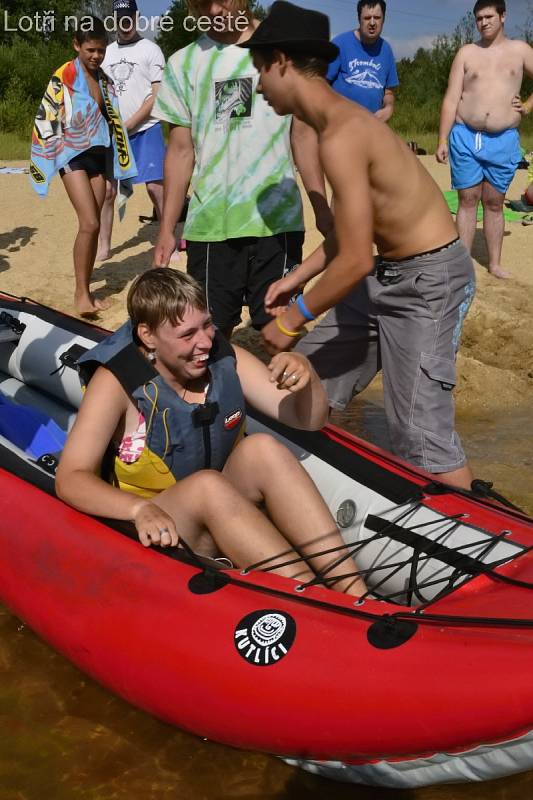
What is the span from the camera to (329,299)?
3146mm

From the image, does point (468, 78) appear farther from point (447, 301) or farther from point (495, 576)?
point (495, 576)

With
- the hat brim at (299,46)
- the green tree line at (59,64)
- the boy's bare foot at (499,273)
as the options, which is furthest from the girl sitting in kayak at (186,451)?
the green tree line at (59,64)

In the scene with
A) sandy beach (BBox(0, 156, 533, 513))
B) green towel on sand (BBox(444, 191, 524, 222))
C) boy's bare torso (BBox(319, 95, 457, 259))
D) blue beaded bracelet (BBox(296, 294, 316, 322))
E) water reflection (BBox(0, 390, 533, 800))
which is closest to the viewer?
water reflection (BBox(0, 390, 533, 800))

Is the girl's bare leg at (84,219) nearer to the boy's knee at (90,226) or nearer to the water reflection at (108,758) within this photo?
the boy's knee at (90,226)

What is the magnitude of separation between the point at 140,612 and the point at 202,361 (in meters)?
0.72

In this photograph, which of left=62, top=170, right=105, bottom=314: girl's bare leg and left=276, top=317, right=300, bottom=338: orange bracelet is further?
left=62, top=170, right=105, bottom=314: girl's bare leg

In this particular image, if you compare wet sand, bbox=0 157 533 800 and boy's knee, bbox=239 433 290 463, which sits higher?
boy's knee, bbox=239 433 290 463

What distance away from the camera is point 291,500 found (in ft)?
9.55

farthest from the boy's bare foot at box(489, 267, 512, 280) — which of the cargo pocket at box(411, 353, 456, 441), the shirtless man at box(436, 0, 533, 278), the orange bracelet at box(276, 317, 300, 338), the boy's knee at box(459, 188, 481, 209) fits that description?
the orange bracelet at box(276, 317, 300, 338)

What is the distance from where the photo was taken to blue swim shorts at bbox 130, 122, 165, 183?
22.1ft

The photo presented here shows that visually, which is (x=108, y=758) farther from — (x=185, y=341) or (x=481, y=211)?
(x=481, y=211)

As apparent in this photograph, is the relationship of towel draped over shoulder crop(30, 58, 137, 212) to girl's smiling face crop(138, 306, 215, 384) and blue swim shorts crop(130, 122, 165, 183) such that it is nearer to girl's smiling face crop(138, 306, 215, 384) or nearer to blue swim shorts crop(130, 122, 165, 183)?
blue swim shorts crop(130, 122, 165, 183)

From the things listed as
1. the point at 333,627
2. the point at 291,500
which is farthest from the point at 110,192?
the point at 333,627

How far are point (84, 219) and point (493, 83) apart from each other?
281 cm
